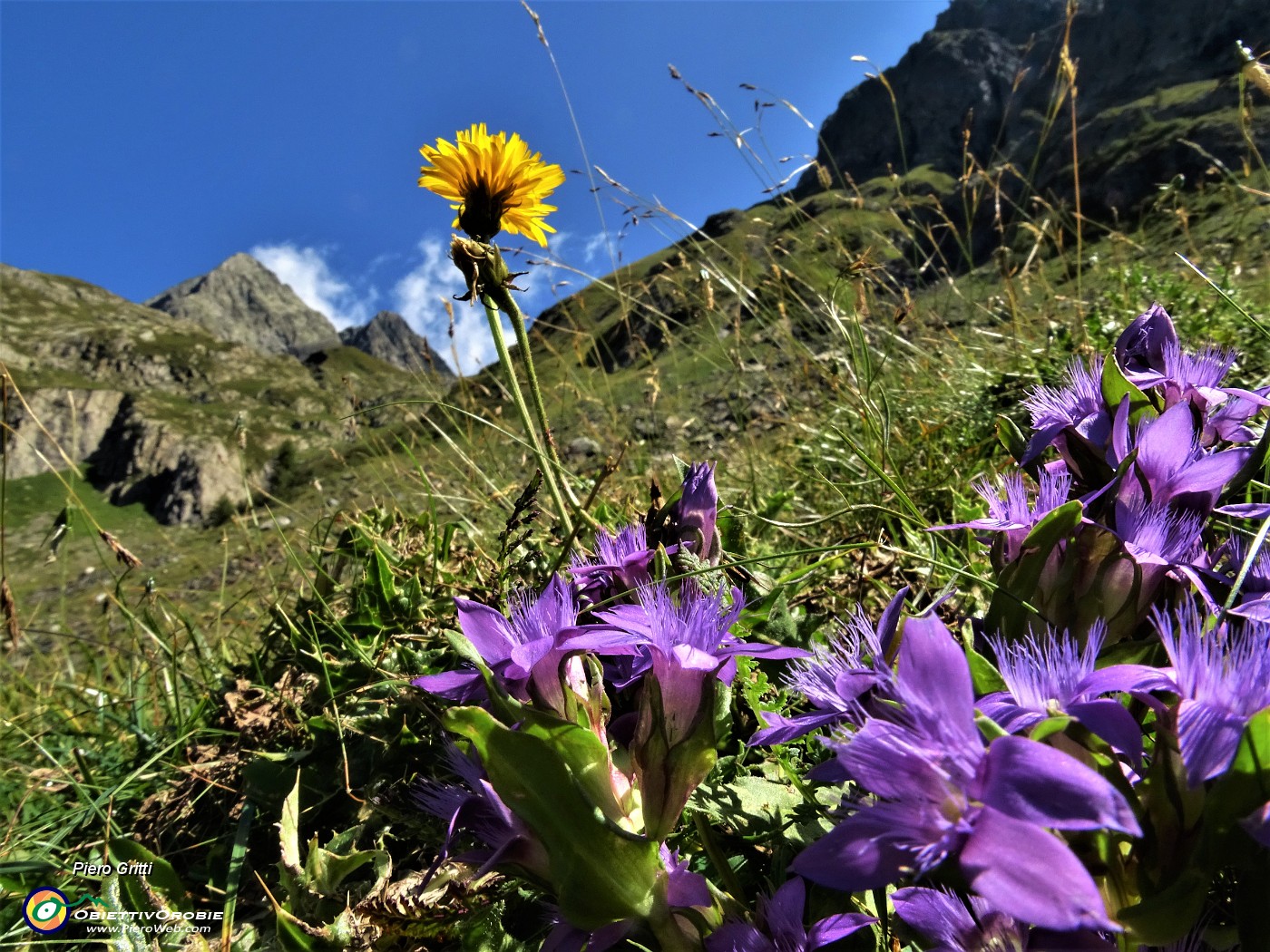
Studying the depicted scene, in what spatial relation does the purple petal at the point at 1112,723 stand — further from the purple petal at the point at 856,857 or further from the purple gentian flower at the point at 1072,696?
the purple petal at the point at 856,857

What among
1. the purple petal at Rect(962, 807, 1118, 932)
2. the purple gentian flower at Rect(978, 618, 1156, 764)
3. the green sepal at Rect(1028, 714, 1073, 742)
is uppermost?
the green sepal at Rect(1028, 714, 1073, 742)

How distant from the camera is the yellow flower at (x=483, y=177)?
233 cm

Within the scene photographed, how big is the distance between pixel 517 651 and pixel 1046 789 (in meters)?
0.63

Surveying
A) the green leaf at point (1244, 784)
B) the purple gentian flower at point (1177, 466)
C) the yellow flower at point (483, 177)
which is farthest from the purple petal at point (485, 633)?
the yellow flower at point (483, 177)

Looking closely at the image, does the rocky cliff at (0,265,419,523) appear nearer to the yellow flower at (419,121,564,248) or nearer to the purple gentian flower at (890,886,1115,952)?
the yellow flower at (419,121,564,248)

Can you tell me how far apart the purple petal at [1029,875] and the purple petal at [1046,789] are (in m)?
0.01

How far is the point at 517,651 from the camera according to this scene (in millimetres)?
977

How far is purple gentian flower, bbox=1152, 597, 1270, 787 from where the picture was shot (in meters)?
0.63

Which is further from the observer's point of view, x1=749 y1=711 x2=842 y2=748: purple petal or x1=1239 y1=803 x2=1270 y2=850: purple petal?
x1=749 y1=711 x2=842 y2=748: purple petal

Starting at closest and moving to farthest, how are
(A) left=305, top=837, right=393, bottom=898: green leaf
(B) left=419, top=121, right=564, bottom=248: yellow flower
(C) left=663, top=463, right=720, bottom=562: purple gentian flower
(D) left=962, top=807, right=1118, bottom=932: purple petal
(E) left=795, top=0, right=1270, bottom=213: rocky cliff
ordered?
1. (D) left=962, top=807, right=1118, bottom=932: purple petal
2. (A) left=305, top=837, right=393, bottom=898: green leaf
3. (C) left=663, top=463, right=720, bottom=562: purple gentian flower
4. (B) left=419, top=121, right=564, bottom=248: yellow flower
5. (E) left=795, top=0, right=1270, bottom=213: rocky cliff

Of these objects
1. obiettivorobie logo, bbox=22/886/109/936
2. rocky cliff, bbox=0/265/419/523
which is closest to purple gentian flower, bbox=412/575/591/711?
obiettivorobie logo, bbox=22/886/109/936

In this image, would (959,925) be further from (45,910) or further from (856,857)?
(45,910)

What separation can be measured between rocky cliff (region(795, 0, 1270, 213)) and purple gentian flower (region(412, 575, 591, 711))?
10.7 ft

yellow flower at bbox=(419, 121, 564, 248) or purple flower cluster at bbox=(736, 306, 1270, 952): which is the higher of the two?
yellow flower at bbox=(419, 121, 564, 248)
